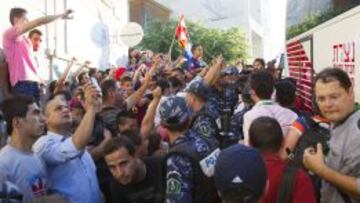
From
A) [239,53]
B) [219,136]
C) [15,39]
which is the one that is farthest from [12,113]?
[239,53]

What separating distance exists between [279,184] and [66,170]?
5.54 feet

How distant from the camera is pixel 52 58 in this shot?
1404cm

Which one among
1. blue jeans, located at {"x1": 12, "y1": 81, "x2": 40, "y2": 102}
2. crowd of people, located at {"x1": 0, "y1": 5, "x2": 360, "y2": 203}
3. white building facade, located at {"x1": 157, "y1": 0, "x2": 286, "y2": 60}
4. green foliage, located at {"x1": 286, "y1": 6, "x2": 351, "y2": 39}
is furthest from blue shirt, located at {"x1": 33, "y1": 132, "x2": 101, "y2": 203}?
white building facade, located at {"x1": 157, "y1": 0, "x2": 286, "y2": 60}

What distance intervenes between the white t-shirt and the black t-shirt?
0.53 m

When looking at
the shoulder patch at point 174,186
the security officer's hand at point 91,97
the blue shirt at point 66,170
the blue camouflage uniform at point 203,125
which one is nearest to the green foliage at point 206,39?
the blue camouflage uniform at point 203,125

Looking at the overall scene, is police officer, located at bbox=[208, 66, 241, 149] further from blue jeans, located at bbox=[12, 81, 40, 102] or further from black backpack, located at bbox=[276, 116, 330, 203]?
black backpack, located at bbox=[276, 116, 330, 203]

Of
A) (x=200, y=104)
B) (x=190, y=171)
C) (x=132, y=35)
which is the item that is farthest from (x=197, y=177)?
(x=132, y=35)

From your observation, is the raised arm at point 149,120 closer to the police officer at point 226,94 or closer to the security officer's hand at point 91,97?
the security officer's hand at point 91,97

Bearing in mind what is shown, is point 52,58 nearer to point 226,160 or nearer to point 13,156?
point 13,156

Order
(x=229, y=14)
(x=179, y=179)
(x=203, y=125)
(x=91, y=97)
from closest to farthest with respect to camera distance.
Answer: (x=179, y=179) → (x=91, y=97) → (x=203, y=125) → (x=229, y=14)

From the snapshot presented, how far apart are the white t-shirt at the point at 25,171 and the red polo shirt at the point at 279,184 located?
1.54m

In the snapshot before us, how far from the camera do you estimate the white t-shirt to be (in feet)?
13.8

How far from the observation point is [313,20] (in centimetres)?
1350

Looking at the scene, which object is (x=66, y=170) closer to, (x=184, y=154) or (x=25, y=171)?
(x=25, y=171)
